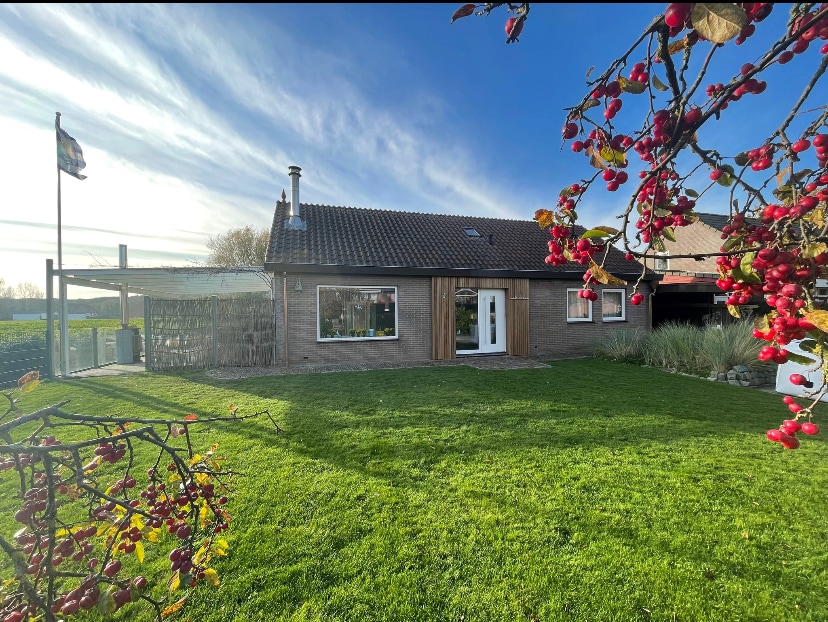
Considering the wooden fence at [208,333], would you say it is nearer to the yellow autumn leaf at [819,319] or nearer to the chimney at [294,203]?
the chimney at [294,203]

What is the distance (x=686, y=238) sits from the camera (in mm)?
20172

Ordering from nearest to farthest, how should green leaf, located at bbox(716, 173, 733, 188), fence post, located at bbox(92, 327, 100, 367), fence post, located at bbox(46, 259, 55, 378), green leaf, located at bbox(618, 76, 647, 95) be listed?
green leaf, located at bbox(618, 76, 647, 95) → green leaf, located at bbox(716, 173, 733, 188) → fence post, located at bbox(46, 259, 55, 378) → fence post, located at bbox(92, 327, 100, 367)

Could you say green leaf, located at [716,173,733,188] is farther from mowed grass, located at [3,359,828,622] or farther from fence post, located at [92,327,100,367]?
fence post, located at [92,327,100,367]

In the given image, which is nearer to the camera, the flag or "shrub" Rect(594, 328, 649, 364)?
the flag

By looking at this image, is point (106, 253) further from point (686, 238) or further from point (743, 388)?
point (686, 238)

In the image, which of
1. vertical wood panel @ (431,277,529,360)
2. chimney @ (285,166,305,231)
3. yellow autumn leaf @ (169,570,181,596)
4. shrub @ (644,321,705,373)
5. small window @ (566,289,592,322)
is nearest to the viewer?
yellow autumn leaf @ (169,570,181,596)

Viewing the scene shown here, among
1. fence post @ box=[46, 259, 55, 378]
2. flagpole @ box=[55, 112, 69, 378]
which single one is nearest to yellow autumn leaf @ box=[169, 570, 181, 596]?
fence post @ box=[46, 259, 55, 378]

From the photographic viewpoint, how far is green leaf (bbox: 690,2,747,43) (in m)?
0.86

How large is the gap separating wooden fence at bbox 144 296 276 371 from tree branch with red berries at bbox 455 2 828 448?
9.69 m

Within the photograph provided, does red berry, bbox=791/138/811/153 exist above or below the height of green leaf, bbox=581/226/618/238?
above

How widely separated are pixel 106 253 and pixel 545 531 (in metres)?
12.0

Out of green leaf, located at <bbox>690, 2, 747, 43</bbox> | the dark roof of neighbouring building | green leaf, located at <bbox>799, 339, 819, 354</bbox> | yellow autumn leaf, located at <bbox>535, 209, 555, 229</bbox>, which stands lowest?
green leaf, located at <bbox>799, 339, 819, 354</bbox>

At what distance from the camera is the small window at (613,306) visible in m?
12.9

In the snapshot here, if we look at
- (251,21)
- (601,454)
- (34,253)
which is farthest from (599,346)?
(34,253)
